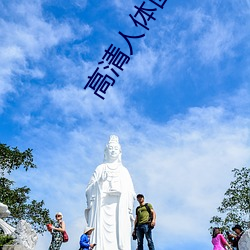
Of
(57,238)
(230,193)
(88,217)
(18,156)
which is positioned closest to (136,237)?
(57,238)

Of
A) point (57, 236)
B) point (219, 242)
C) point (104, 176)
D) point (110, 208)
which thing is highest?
point (104, 176)

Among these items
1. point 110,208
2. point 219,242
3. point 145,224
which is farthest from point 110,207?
point 219,242

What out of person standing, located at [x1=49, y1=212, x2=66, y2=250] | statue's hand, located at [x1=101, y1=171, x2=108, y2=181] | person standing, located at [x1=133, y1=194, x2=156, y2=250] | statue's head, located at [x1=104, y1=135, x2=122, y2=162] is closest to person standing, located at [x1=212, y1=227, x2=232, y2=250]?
person standing, located at [x1=133, y1=194, x2=156, y2=250]

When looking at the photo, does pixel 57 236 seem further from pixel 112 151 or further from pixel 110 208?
pixel 112 151

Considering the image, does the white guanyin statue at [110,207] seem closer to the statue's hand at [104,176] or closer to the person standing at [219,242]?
the statue's hand at [104,176]

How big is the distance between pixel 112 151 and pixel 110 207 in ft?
5.76

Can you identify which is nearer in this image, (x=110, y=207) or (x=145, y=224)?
(x=145, y=224)

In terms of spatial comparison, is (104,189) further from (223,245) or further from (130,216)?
(223,245)

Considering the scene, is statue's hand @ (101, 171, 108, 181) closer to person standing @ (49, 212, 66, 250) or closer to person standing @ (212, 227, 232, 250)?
person standing @ (49, 212, 66, 250)

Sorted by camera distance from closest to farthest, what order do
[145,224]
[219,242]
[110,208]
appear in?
[219,242]
[145,224]
[110,208]

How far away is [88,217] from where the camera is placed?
45.4 feet

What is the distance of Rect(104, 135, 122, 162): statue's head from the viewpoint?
47.2 ft

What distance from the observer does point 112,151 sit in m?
14.4

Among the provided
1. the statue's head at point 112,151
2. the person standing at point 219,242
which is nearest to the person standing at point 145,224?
the person standing at point 219,242
